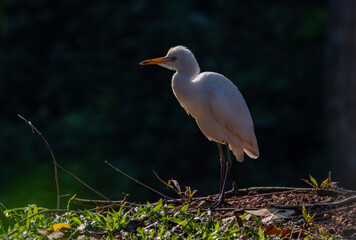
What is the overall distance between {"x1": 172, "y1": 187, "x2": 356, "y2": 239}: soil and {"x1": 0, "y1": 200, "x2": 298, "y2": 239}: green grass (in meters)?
0.11

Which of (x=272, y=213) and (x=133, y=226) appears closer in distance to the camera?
(x=133, y=226)

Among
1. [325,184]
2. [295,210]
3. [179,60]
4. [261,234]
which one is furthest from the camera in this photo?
[179,60]

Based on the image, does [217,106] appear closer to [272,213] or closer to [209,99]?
[209,99]

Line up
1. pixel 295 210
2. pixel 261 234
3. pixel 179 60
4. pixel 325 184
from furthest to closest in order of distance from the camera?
pixel 179 60 < pixel 325 184 < pixel 295 210 < pixel 261 234

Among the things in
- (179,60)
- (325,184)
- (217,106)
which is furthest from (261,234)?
(179,60)

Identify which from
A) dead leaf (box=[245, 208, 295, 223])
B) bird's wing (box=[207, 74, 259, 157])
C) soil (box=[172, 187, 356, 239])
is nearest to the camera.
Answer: soil (box=[172, 187, 356, 239])

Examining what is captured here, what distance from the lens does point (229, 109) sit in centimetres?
415

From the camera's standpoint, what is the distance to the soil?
2.98 meters

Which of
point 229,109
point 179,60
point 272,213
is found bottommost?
point 272,213

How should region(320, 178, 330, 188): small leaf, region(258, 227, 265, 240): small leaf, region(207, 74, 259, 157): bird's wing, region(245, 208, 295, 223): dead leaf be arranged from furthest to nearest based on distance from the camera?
region(207, 74, 259, 157): bird's wing, region(320, 178, 330, 188): small leaf, region(245, 208, 295, 223): dead leaf, region(258, 227, 265, 240): small leaf

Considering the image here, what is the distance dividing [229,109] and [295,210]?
1135mm

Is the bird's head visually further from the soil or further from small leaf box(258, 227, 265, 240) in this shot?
small leaf box(258, 227, 265, 240)

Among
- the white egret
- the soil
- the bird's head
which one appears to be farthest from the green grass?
the bird's head

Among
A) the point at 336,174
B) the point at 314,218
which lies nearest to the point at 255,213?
the point at 314,218
